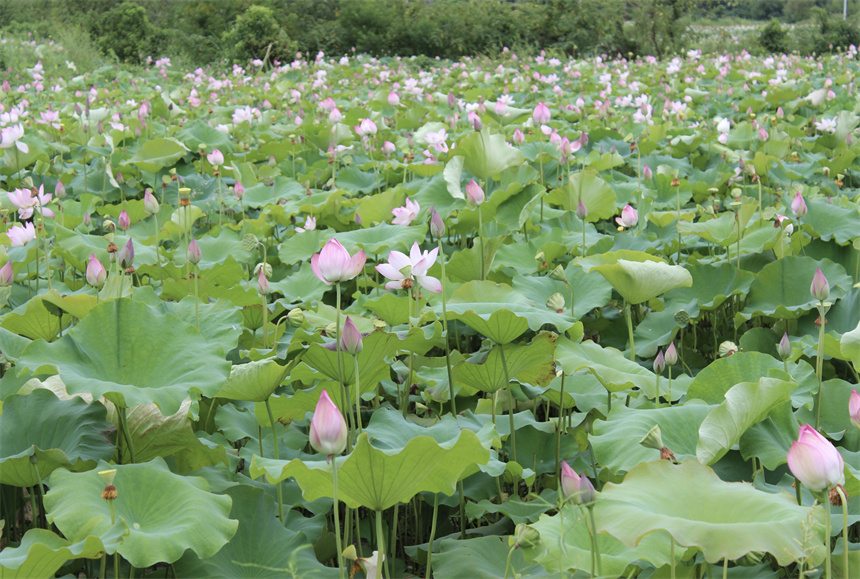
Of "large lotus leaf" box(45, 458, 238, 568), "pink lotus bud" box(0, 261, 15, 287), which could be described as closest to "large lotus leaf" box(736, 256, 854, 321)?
"large lotus leaf" box(45, 458, 238, 568)

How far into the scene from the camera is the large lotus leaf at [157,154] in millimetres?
3477

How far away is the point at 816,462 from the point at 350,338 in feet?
2.25

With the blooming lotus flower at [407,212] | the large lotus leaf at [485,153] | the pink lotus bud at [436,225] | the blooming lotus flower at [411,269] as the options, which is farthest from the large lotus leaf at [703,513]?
the large lotus leaf at [485,153]

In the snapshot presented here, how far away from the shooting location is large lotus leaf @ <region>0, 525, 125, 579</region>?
3.22 feet

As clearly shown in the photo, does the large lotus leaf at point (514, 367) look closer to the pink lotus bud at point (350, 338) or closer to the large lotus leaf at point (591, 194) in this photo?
the pink lotus bud at point (350, 338)

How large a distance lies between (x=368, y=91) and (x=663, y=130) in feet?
11.5

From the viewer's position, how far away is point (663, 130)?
12.9 feet

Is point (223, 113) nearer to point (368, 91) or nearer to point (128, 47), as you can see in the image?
point (368, 91)

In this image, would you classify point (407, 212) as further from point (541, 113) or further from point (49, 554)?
point (49, 554)

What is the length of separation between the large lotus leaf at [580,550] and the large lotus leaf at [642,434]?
153 mm

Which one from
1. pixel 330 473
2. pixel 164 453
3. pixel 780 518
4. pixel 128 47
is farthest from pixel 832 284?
pixel 128 47

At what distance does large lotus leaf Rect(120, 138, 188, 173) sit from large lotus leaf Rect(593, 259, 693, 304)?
2470mm

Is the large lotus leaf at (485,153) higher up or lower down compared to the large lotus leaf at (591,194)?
higher up

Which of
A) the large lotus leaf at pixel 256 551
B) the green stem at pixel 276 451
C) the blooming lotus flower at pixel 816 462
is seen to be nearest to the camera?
the blooming lotus flower at pixel 816 462
